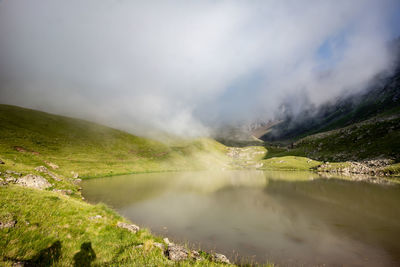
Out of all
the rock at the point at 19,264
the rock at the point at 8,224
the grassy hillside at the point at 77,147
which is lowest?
the rock at the point at 19,264

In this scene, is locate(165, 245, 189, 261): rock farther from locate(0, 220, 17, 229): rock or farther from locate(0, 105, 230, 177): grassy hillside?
locate(0, 105, 230, 177): grassy hillside

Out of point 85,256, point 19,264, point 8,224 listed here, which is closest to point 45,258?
point 19,264

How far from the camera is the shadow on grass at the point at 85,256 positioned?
785 centimetres

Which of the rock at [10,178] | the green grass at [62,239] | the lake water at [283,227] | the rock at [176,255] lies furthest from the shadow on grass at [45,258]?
the rock at [10,178]

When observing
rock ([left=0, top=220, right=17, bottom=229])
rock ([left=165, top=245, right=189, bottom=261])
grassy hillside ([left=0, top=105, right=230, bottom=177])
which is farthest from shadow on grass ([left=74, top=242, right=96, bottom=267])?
grassy hillside ([left=0, top=105, right=230, bottom=177])

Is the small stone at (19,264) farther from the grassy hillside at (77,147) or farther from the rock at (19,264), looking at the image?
the grassy hillside at (77,147)

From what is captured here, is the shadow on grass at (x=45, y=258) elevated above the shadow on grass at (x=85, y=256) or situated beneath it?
elevated above

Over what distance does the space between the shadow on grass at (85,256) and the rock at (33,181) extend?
21483 mm

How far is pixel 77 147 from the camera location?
315ft

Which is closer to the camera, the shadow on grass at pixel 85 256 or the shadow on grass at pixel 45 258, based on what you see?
the shadow on grass at pixel 45 258

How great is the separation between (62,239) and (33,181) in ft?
76.3

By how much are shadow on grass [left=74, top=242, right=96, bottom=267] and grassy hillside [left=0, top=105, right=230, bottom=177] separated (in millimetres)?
54417

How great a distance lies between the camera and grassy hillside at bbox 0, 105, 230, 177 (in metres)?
67.8

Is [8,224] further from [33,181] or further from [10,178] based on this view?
[33,181]
